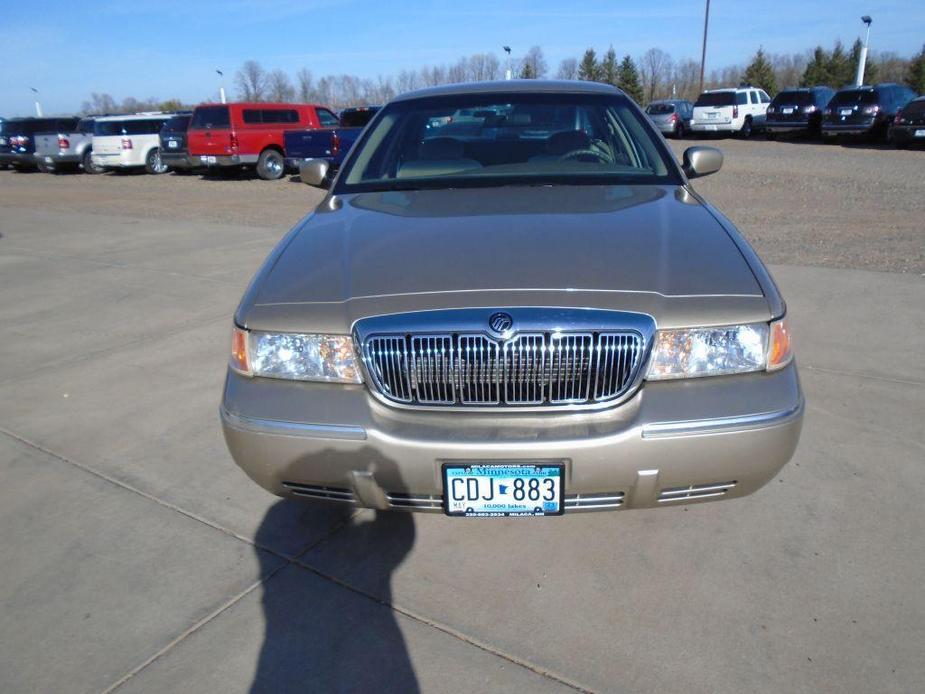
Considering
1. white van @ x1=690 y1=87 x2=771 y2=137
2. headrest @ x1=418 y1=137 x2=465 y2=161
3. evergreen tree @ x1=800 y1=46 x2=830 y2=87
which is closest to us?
headrest @ x1=418 y1=137 x2=465 y2=161

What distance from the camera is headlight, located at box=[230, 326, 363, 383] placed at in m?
2.37

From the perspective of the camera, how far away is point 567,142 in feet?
12.4

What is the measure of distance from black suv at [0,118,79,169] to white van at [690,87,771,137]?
827 inches

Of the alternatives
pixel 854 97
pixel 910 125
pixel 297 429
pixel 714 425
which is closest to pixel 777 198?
pixel 910 125

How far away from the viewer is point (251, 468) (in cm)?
247

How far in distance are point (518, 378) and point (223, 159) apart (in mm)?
17422

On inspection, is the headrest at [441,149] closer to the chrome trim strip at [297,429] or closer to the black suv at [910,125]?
the chrome trim strip at [297,429]

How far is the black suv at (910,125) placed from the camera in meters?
18.8

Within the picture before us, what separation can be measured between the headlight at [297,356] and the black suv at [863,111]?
77.3 feet

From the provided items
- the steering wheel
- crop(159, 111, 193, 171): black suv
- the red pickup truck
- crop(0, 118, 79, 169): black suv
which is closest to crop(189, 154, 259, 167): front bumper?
the red pickup truck

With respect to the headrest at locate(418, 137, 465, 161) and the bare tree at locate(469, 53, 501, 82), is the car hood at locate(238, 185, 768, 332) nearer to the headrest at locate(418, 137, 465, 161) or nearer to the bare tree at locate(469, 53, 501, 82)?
the headrest at locate(418, 137, 465, 161)

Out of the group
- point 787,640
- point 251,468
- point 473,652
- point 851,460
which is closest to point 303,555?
point 251,468

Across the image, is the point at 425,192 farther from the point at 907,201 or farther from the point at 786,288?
the point at 907,201

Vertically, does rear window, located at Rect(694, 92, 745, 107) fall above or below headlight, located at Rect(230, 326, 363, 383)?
above
